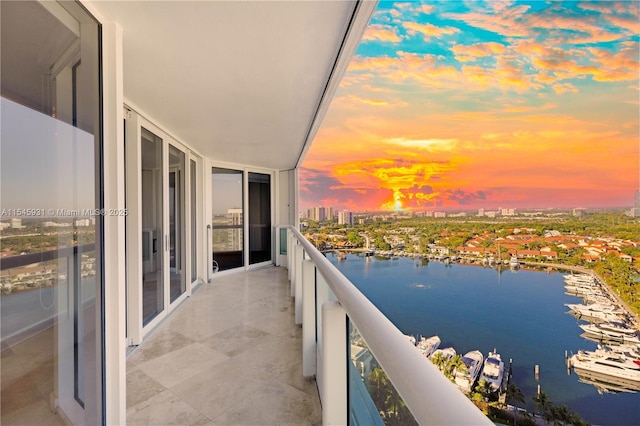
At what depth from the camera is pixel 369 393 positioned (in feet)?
2.95

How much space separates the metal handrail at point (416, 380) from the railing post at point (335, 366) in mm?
499

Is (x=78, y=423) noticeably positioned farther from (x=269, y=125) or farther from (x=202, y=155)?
(x=202, y=155)

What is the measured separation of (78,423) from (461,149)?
3.38 m

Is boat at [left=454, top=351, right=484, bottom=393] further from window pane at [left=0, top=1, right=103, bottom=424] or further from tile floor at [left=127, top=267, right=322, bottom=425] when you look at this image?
window pane at [left=0, top=1, right=103, bottom=424]

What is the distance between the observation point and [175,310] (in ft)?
12.7

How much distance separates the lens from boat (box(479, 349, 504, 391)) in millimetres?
1156

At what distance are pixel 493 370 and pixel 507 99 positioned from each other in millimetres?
1761

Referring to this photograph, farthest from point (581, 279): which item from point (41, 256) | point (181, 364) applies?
point (181, 364)

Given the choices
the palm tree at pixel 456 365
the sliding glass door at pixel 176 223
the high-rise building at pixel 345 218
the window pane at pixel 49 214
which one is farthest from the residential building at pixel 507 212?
the sliding glass door at pixel 176 223

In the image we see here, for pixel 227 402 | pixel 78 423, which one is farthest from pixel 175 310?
pixel 78 423

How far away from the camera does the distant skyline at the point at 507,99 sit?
4.16ft

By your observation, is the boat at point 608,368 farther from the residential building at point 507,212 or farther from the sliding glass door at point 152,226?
the sliding glass door at point 152,226

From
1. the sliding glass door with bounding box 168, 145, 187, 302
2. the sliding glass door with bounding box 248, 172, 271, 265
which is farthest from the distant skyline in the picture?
the sliding glass door with bounding box 248, 172, 271, 265

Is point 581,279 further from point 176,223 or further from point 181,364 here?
point 176,223
